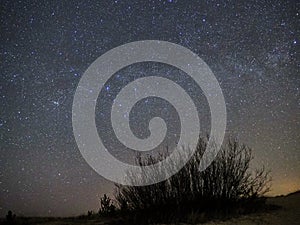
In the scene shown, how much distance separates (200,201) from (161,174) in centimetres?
184

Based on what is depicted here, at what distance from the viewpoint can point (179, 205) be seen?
38.5 feet

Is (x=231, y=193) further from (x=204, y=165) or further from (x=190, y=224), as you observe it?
(x=190, y=224)

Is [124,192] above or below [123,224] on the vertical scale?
above

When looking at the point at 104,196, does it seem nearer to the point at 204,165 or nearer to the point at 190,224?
the point at 204,165

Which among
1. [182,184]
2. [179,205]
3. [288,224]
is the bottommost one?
[288,224]

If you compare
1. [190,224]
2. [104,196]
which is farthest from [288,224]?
[104,196]

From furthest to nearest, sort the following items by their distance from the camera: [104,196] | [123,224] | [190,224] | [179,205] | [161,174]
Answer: [104,196]
[161,174]
[179,205]
[123,224]
[190,224]

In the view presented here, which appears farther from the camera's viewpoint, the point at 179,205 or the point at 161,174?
the point at 161,174

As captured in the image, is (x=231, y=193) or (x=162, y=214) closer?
(x=162, y=214)

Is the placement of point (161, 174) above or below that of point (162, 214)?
above

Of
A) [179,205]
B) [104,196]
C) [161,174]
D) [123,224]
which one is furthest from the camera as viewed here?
[104,196]

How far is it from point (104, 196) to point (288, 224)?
10.1 meters

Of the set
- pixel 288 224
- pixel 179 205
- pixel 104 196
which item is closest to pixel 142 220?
pixel 179 205

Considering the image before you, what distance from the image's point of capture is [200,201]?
12.2 m
